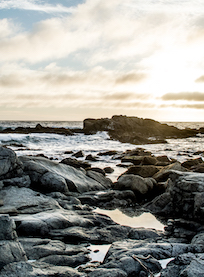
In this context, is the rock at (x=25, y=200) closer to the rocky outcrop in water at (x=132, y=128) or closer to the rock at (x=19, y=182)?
the rock at (x=19, y=182)

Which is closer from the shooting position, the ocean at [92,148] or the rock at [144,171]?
the rock at [144,171]

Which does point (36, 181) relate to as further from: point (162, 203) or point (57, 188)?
point (162, 203)

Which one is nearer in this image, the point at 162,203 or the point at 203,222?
the point at 203,222

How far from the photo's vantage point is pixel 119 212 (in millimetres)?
9094

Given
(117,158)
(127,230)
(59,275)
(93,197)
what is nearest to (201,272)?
(59,275)

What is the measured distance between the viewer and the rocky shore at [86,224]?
4.77m

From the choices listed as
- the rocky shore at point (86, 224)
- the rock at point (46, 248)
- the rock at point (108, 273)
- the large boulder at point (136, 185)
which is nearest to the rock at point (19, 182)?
the rocky shore at point (86, 224)

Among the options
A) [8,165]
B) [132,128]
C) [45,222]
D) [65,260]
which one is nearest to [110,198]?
[45,222]

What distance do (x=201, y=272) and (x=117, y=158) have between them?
18.9 meters

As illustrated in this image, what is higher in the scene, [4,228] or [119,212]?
[4,228]

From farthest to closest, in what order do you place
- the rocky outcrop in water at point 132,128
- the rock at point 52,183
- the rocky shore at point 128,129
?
the rocky outcrop in water at point 132,128 → the rocky shore at point 128,129 → the rock at point 52,183

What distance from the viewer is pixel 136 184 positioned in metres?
11.2

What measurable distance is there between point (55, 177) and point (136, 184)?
3.51m

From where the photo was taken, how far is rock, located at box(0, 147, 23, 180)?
9945 mm
